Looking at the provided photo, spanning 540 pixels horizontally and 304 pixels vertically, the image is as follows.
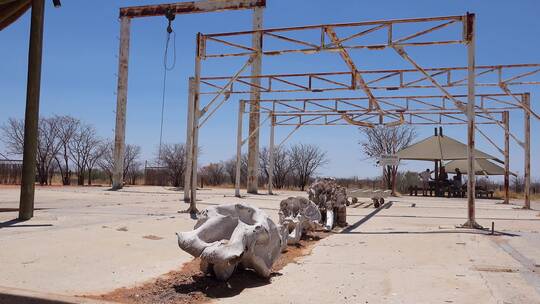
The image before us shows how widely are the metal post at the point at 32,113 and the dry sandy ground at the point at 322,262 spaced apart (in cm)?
48

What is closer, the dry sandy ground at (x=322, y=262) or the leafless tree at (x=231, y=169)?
the dry sandy ground at (x=322, y=262)

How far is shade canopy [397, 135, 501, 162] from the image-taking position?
31750 millimetres

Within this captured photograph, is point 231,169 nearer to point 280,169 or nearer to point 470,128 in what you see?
point 280,169

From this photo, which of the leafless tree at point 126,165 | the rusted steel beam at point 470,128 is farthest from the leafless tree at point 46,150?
the rusted steel beam at point 470,128

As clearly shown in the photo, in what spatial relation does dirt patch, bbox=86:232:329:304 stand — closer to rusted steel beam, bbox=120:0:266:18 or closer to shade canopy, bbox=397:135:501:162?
rusted steel beam, bbox=120:0:266:18

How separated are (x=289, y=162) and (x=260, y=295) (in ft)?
139

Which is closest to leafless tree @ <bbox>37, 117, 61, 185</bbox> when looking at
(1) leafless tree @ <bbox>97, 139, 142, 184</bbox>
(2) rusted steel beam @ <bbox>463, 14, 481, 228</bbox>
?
(1) leafless tree @ <bbox>97, 139, 142, 184</bbox>

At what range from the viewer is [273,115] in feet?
89.6

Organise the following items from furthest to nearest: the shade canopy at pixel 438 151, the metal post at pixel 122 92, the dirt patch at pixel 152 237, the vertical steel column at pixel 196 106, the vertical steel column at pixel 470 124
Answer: the shade canopy at pixel 438 151, the metal post at pixel 122 92, the vertical steel column at pixel 196 106, the vertical steel column at pixel 470 124, the dirt patch at pixel 152 237

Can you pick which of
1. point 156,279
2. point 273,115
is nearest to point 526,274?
point 156,279

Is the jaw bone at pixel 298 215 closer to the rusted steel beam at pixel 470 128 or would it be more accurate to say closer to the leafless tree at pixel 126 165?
the rusted steel beam at pixel 470 128

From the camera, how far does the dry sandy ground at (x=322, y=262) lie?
5.56 metres

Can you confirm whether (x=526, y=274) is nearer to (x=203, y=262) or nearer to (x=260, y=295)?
(x=260, y=295)

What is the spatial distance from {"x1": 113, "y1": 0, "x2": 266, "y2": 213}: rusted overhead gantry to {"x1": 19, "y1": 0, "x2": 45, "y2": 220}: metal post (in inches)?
655
